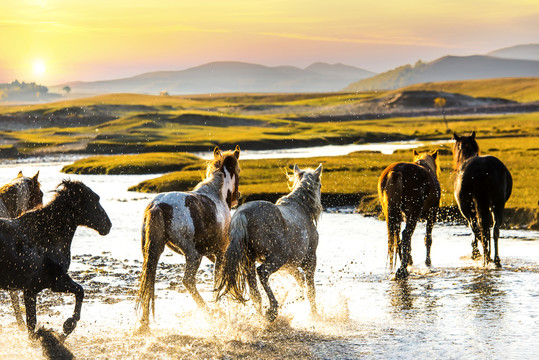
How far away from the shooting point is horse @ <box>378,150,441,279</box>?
14.3 m

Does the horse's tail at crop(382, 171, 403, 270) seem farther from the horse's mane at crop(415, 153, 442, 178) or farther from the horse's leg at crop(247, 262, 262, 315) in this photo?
the horse's leg at crop(247, 262, 262, 315)

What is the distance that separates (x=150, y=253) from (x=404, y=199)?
6797 mm

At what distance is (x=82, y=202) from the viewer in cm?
1024

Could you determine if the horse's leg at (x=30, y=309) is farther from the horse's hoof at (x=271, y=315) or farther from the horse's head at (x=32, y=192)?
the horse's hoof at (x=271, y=315)

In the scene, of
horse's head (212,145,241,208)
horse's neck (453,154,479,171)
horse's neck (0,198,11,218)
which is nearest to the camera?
horse's neck (0,198,11,218)

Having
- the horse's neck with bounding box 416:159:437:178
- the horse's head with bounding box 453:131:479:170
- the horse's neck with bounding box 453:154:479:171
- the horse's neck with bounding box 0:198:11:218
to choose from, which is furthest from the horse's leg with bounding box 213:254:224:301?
the horse's head with bounding box 453:131:479:170

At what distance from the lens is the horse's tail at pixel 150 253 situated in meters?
10.0

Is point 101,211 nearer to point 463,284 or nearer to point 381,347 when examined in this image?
point 381,347

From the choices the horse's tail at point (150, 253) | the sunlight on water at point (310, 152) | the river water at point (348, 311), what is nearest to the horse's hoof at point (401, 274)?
the river water at point (348, 311)

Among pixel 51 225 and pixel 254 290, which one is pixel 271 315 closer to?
pixel 254 290

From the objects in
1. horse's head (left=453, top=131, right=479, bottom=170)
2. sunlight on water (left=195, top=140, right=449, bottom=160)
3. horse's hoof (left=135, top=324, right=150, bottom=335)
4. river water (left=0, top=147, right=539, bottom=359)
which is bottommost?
river water (left=0, top=147, right=539, bottom=359)

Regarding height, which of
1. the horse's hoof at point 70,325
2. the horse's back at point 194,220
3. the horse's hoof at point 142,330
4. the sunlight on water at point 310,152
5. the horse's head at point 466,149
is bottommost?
the horse's hoof at point 142,330

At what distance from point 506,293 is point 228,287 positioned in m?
5.92

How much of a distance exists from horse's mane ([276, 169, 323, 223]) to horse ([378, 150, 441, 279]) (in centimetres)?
351
